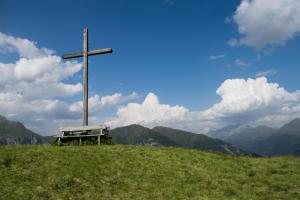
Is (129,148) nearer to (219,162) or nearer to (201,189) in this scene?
(219,162)

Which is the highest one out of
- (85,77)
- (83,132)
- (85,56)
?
(85,56)

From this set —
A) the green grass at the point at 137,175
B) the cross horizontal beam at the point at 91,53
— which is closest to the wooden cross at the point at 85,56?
the cross horizontal beam at the point at 91,53

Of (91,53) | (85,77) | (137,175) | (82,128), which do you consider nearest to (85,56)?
(91,53)

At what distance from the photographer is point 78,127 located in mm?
26891

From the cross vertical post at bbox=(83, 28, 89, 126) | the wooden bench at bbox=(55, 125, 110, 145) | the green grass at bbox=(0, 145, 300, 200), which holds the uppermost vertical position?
the cross vertical post at bbox=(83, 28, 89, 126)

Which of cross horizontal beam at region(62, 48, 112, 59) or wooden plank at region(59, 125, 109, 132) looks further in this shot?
cross horizontal beam at region(62, 48, 112, 59)

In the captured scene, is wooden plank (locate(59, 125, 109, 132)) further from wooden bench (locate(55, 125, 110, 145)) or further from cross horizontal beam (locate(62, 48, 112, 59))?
cross horizontal beam (locate(62, 48, 112, 59))

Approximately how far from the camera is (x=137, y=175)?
1834cm

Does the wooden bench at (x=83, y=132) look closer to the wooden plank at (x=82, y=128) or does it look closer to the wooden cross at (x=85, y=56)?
the wooden plank at (x=82, y=128)

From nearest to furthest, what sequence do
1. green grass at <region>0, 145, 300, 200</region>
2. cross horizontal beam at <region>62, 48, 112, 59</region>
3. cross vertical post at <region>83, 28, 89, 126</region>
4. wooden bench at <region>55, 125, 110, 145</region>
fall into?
green grass at <region>0, 145, 300, 200</region>, wooden bench at <region>55, 125, 110, 145</region>, cross vertical post at <region>83, 28, 89, 126</region>, cross horizontal beam at <region>62, 48, 112, 59</region>

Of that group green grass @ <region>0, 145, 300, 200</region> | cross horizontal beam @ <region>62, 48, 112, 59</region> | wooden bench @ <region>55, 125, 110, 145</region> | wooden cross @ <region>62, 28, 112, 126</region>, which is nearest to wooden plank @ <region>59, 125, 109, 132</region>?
wooden bench @ <region>55, 125, 110, 145</region>

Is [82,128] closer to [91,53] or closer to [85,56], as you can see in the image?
[85,56]

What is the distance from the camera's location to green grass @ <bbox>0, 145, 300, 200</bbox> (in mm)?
15844

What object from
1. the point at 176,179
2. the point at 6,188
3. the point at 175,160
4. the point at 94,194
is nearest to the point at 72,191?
the point at 94,194
